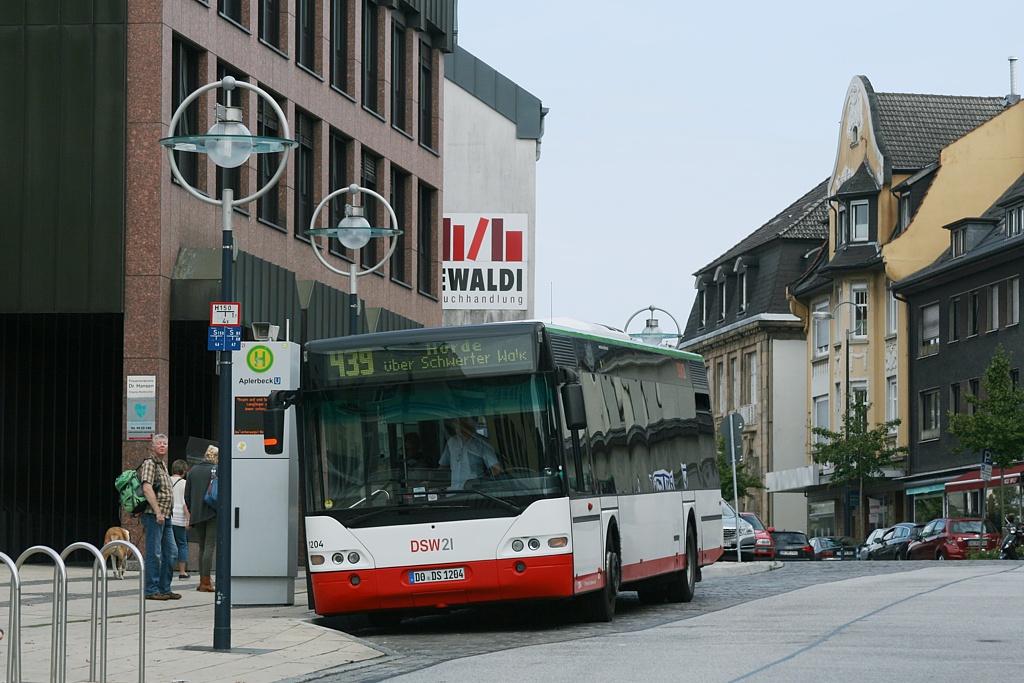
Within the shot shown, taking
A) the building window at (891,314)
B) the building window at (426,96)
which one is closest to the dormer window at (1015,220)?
the building window at (891,314)

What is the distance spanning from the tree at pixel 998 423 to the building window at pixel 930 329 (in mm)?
13774

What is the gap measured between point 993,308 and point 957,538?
16.0 meters

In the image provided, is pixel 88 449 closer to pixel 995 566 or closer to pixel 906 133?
pixel 995 566

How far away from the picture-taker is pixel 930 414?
66.1m

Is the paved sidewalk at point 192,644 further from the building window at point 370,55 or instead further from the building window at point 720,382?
the building window at point 720,382

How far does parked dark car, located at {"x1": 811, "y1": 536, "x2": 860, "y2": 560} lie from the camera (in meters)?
57.2

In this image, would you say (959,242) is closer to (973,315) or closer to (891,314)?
(973,315)

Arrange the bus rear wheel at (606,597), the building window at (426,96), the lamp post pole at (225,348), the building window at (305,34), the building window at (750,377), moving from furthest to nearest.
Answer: the building window at (750,377), the building window at (426,96), the building window at (305,34), the bus rear wheel at (606,597), the lamp post pole at (225,348)

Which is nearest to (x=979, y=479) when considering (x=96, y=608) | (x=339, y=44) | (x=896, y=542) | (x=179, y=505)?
(x=896, y=542)

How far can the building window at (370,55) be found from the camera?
4131 centimetres

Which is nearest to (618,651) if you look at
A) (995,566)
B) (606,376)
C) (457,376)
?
(457,376)

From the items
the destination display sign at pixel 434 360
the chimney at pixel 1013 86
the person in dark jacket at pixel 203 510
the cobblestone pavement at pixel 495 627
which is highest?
the chimney at pixel 1013 86

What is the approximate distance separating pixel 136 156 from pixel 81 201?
1.10 m

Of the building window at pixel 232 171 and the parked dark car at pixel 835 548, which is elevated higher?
the building window at pixel 232 171
